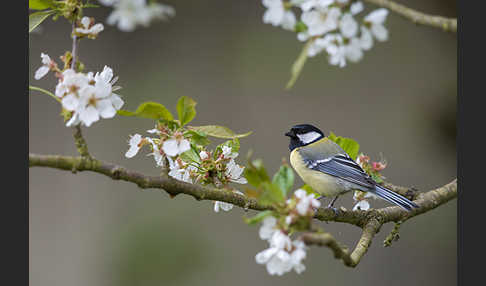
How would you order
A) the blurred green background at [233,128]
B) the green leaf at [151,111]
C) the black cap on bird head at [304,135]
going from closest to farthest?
the green leaf at [151,111], the black cap on bird head at [304,135], the blurred green background at [233,128]

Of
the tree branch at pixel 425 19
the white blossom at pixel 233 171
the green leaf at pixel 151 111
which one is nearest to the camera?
the green leaf at pixel 151 111

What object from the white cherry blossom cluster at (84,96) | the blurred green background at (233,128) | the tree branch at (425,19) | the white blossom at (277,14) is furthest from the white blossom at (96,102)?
the blurred green background at (233,128)

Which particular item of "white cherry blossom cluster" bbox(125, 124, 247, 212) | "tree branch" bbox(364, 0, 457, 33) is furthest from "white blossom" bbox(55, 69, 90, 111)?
"tree branch" bbox(364, 0, 457, 33)

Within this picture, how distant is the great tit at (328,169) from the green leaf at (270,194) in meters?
0.57

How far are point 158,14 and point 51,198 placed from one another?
1.51m

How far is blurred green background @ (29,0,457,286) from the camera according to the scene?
259 centimetres

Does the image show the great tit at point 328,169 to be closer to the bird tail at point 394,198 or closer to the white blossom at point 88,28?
the bird tail at point 394,198

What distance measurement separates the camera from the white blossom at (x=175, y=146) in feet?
2.93

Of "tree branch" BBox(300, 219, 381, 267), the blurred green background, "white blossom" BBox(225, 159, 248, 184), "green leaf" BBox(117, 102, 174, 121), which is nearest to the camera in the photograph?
"tree branch" BBox(300, 219, 381, 267)

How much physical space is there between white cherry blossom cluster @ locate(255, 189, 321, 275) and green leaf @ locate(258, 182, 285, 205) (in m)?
0.02

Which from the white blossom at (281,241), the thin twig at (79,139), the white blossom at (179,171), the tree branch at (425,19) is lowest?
the white blossom at (179,171)

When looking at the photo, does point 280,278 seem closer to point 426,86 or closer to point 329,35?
point 426,86

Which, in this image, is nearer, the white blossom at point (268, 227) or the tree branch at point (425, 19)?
the white blossom at point (268, 227)

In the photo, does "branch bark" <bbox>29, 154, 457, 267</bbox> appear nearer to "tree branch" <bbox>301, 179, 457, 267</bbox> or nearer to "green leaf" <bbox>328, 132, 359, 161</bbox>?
"tree branch" <bbox>301, 179, 457, 267</bbox>
